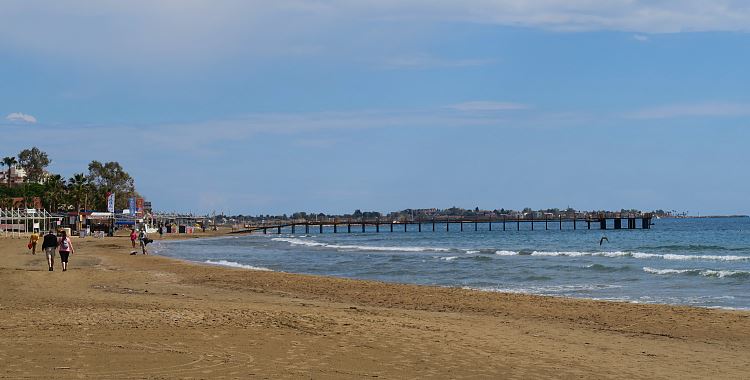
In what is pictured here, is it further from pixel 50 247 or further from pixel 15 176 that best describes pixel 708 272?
pixel 15 176

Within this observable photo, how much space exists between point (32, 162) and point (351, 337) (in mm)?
153550

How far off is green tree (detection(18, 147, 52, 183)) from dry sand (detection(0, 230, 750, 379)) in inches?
5599

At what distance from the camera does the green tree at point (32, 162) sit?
A: 148 m

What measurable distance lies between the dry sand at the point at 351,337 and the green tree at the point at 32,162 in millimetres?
142214

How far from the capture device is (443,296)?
62.1 feet

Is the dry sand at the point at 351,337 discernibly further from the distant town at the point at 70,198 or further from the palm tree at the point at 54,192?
the palm tree at the point at 54,192

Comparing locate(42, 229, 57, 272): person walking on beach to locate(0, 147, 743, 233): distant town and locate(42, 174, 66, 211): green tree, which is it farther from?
locate(42, 174, 66, 211): green tree

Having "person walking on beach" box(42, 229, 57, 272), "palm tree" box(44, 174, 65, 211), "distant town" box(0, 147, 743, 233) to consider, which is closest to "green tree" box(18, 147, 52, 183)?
"distant town" box(0, 147, 743, 233)

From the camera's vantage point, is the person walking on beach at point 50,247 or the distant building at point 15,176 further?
the distant building at point 15,176

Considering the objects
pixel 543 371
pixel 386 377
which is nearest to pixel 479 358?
pixel 543 371

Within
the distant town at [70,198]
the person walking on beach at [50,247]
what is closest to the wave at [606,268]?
the person walking on beach at [50,247]

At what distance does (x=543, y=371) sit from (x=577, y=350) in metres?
1.96

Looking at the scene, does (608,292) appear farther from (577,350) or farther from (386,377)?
(386,377)

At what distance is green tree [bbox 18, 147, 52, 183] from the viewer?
5846 inches
